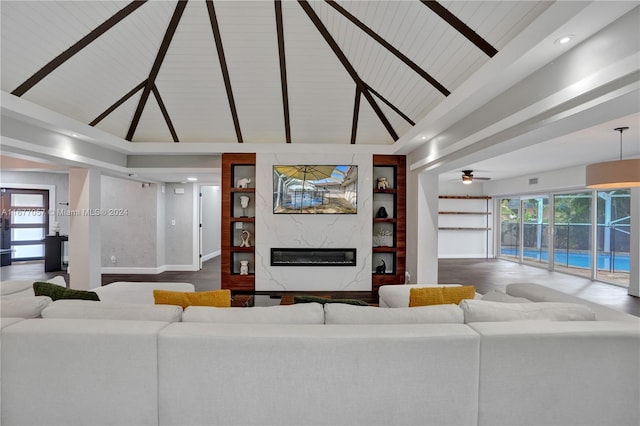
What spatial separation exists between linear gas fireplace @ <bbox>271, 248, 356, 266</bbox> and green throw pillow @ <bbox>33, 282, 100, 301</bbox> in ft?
10.8

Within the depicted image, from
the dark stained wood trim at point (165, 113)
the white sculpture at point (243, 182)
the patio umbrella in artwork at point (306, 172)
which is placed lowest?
the white sculpture at point (243, 182)

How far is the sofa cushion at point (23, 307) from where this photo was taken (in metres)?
1.84

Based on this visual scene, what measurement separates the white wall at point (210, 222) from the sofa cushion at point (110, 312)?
6.99m

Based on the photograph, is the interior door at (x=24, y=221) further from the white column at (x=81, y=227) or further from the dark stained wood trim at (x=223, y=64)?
the dark stained wood trim at (x=223, y=64)

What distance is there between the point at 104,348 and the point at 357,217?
4221 millimetres

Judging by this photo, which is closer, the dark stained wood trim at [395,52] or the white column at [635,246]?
the dark stained wood trim at [395,52]

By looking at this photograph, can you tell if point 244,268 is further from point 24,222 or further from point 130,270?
point 24,222

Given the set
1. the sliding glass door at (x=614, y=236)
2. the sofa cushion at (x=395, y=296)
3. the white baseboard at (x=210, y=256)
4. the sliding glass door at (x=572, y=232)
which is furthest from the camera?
the white baseboard at (x=210, y=256)

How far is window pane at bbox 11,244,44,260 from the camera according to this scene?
25.7ft

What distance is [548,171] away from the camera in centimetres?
768

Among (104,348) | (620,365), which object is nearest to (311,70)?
(104,348)

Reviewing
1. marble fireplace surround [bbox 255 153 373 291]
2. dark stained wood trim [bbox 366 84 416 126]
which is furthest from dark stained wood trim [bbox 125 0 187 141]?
dark stained wood trim [bbox 366 84 416 126]

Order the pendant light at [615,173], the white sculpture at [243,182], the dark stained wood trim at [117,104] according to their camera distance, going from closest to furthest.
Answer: the pendant light at [615,173]
the dark stained wood trim at [117,104]
the white sculpture at [243,182]

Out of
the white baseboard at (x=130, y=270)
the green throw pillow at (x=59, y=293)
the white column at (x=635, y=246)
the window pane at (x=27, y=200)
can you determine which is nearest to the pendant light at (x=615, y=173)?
the white column at (x=635, y=246)
